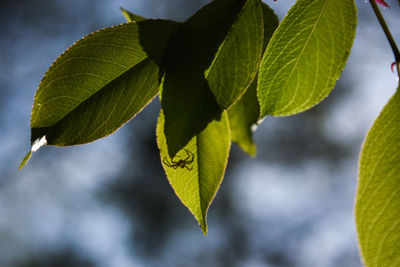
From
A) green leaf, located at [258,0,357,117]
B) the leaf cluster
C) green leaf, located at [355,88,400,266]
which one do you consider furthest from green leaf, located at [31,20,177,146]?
green leaf, located at [355,88,400,266]

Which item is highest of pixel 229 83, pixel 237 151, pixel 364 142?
pixel 229 83

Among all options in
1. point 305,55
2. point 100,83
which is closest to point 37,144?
point 100,83

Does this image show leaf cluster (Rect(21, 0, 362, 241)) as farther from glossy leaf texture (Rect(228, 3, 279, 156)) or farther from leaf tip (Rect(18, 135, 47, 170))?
glossy leaf texture (Rect(228, 3, 279, 156))

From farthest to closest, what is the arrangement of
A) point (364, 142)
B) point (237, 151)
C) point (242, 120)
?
point (237, 151)
point (242, 120)
point (364, 142)

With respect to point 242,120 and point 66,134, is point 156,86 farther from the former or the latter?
point 242,120

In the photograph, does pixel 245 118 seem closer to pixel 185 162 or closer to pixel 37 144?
pixel 185 162

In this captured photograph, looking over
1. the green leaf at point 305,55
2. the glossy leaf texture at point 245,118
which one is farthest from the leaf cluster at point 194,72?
the glossy leaf texture at point 245,118

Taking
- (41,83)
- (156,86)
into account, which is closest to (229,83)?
(156,86)
